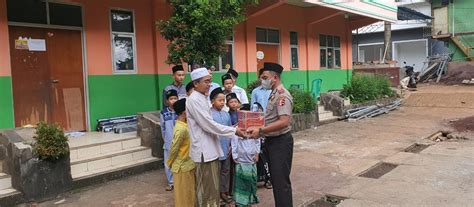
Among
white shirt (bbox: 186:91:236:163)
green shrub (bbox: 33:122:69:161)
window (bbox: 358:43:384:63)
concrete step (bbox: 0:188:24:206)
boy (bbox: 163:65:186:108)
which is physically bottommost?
concrete step (bbox: 0:188:24:206)

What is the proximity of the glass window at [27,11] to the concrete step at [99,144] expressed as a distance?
225cm

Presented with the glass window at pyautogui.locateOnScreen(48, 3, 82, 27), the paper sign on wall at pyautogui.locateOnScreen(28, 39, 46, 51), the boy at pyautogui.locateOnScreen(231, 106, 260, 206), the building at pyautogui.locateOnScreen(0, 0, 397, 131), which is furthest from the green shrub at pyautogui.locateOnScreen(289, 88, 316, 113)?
the paper sign on wall at pyautogui.locateOnScreen(28, 39, 46, 51)

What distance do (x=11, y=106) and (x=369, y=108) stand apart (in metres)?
10.7

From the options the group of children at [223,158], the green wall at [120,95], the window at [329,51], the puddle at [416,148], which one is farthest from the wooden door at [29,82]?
the window at [329,51]

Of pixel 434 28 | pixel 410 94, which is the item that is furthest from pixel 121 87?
pixel 434 28

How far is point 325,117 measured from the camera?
1266 centimetres

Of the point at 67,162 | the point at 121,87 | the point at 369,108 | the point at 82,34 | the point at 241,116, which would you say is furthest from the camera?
the point at 369,108

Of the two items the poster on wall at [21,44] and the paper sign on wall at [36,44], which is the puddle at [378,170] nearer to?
the paper sign on wall at [36,44]

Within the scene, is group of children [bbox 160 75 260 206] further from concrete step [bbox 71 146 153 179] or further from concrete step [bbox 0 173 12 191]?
concrete step [bbox 0 173 12 191]

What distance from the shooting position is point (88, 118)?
324 inches

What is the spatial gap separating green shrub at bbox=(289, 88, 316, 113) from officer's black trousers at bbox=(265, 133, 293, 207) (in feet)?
21.4

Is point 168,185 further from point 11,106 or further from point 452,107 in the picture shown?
point 452,107

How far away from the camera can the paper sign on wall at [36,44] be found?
7.40 meters

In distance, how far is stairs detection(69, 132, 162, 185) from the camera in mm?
6398
